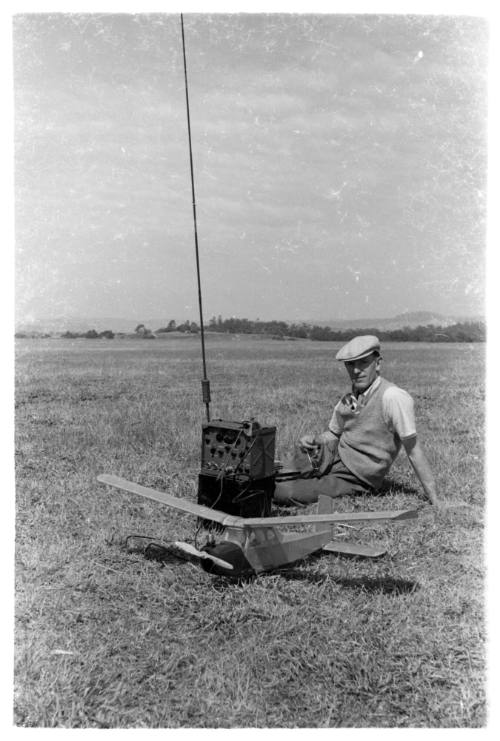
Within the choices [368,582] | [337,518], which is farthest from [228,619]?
[368,582]

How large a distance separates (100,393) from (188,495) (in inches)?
357

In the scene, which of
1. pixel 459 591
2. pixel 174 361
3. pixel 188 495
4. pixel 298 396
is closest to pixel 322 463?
pixel 188 495

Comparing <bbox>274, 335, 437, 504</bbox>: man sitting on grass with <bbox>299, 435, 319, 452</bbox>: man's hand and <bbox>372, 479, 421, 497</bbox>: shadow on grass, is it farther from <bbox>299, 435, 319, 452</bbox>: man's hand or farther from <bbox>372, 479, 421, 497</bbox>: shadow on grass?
<bbox>372, 479, 421, 497</bbox>: shadow on grass

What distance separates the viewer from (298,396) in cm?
1655

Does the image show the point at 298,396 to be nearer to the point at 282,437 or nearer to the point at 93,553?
the point at 282,437

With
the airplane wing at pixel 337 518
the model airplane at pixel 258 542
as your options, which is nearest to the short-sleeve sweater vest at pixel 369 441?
the model airplane at pixel 258 542

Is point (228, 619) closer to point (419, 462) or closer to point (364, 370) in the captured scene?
point (419, 462)

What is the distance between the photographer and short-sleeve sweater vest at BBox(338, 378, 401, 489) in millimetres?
6867

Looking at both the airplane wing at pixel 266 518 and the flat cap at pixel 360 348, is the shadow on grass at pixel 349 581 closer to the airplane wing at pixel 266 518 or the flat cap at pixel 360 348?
the airplane wing at pixel 266 518

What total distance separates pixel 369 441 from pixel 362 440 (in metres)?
0.07

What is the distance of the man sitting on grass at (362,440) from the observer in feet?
21.9

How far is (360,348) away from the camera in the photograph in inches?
263

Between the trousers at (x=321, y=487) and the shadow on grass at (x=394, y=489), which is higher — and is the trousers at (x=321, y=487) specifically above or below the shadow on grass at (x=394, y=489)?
above

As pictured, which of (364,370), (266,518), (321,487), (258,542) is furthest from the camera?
(321,487)
